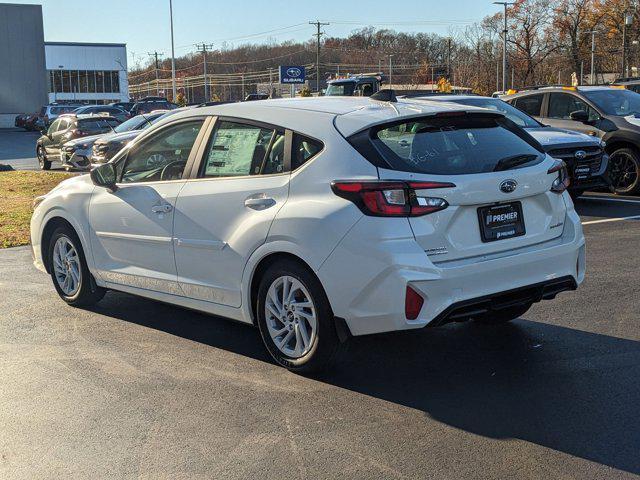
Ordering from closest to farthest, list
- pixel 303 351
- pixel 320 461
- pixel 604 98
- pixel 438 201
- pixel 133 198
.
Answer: pixel 320 461, pixel 438 201, pixel 303 351, pixel 133 198, pixel 604 98

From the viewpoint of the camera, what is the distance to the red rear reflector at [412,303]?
4453 mm

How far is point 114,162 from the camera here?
6.46m

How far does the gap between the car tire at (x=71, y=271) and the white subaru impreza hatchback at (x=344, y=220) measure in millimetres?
810

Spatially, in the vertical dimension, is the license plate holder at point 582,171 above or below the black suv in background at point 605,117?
below

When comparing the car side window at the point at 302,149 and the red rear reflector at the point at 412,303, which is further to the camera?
the car side window at the point at 302,149

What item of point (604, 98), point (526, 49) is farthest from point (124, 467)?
point (526, 49)

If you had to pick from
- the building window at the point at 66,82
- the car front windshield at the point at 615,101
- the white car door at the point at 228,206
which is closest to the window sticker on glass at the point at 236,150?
the white car door at the point at 228,206

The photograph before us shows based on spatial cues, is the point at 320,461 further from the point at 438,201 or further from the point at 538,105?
the point at 538,105

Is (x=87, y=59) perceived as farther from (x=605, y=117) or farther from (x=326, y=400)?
(x=326, y=400)

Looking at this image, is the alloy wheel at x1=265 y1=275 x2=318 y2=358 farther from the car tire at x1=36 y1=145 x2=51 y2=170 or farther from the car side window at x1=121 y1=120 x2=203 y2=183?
the car tire at x1=36 y1=145 x2=51 y2=170

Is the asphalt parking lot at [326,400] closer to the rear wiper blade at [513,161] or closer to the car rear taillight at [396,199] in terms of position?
the car rear taillight at [396,199]

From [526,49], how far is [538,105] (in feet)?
272

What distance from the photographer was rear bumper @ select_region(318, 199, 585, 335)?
14.6 ft

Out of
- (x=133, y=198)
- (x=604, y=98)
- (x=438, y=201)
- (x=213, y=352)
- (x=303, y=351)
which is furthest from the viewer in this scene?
(x=604, y=98)
